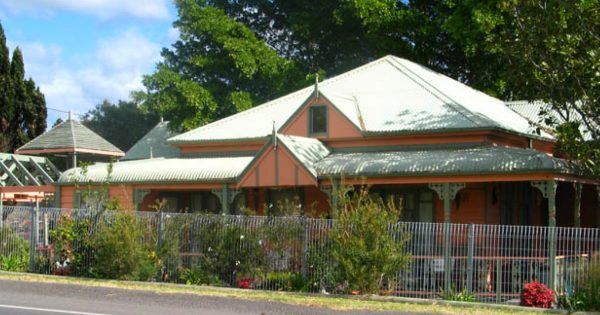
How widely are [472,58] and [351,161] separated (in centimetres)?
1535

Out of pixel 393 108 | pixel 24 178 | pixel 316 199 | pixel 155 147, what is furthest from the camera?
pixel 155 147

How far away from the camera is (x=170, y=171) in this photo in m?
26.5

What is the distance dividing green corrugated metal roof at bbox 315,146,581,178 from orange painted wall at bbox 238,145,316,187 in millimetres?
578

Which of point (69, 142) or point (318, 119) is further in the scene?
point (69, 142)

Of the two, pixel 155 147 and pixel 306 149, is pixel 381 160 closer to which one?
pixel 306 149

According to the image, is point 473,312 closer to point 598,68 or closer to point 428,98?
point 598,68

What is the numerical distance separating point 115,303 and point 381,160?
405 inches

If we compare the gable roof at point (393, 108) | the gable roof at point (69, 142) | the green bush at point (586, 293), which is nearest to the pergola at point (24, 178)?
the gable roof at point (69, 142)

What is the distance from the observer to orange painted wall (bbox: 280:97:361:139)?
1001 inches

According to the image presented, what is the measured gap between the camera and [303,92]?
30.3 meters

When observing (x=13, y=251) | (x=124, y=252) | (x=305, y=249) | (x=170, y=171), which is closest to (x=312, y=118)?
(x=170, y=171)

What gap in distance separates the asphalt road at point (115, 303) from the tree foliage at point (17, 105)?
2635 centimetres

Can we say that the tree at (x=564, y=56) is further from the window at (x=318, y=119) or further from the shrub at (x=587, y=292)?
the window at (x=318, y=119)

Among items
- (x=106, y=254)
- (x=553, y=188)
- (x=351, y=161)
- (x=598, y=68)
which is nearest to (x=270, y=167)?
(x=351, y=161)
